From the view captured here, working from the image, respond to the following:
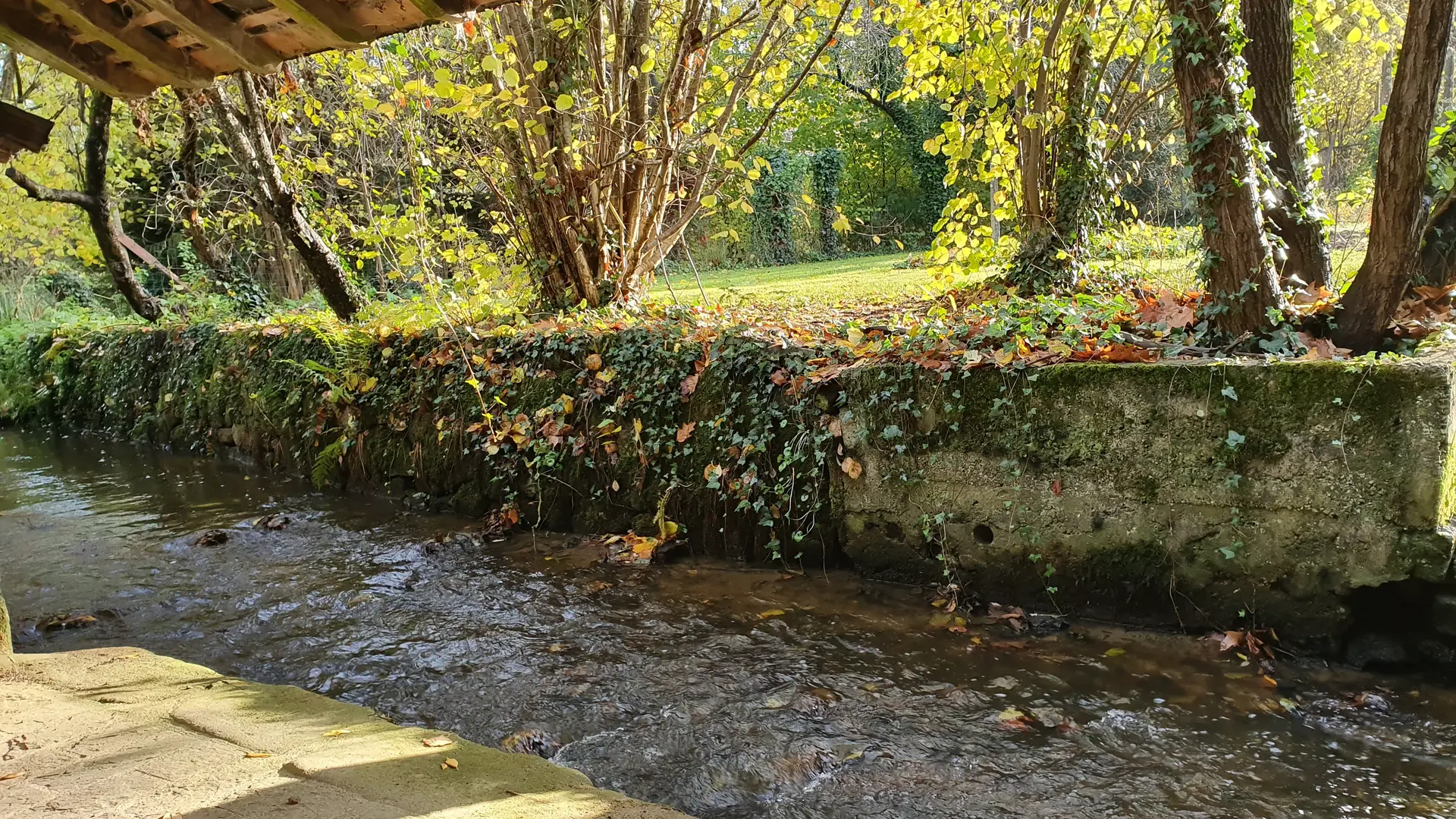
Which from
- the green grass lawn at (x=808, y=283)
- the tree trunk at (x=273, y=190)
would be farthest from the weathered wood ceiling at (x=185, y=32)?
the tree trunk at (x=273, y=190)

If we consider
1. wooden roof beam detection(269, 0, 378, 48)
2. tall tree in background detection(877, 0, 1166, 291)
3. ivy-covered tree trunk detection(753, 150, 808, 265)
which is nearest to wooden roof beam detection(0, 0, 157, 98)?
wooden roof beam detection(269, 0, 378, 48)

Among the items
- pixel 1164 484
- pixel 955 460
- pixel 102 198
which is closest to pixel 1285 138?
pixel 1164 484

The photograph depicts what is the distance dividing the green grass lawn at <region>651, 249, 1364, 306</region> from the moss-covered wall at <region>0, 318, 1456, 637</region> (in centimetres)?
125

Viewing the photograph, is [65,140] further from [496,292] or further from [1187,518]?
[1187,518]

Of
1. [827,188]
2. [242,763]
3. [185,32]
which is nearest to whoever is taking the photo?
[242,763]

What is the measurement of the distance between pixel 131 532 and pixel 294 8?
18.4 feet

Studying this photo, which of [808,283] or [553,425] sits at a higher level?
[808,283]

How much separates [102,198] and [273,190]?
547 centimetres

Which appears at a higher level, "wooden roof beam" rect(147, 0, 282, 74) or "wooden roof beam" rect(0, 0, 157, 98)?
"wooden roof beam" rect(0, 0, 157, 98)

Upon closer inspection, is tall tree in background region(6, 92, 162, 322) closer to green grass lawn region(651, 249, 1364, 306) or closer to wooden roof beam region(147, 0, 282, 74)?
green grass lawn region(651, 249, 1364, 306)

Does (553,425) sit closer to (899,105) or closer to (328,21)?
(328,21)

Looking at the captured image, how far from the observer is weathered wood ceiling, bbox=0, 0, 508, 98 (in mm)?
3461

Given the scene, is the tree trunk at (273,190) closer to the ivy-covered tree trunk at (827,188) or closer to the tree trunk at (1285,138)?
the tree trunk at (1285,138)

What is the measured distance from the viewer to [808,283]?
13938 millimetres
